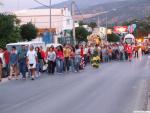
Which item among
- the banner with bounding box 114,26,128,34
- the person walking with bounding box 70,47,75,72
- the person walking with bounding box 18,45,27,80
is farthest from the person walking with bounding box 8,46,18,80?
the banner with bounding box 114,26,128,34

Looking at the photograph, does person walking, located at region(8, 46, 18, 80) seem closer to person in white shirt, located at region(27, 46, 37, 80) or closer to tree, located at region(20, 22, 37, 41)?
person in white shirt, located at region(27, 46, 37, 80)

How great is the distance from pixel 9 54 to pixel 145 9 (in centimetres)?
14816

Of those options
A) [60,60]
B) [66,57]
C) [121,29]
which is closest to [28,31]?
[66,57]

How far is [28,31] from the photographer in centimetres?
6475

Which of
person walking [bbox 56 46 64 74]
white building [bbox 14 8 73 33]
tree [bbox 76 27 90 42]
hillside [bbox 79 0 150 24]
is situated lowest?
person walking [bbox 56 46 64 74]

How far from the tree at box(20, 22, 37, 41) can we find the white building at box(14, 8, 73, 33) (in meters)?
20.5

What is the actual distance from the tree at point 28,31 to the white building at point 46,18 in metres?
20.5

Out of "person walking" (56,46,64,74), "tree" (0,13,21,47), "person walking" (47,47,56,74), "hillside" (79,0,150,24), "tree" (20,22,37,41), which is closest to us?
"person walking" (47,47,56,74)

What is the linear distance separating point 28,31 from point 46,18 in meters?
25.4

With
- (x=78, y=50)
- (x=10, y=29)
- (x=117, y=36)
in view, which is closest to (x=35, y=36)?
(x=10, y=29)

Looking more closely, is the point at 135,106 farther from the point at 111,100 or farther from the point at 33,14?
the point at 33,14

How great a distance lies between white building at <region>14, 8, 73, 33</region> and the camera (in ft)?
291

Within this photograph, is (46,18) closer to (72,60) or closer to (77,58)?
(77,58)

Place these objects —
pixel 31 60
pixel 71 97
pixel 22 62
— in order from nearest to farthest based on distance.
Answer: pixel 71 97 < pixel 31 60 < pixel 22 62
